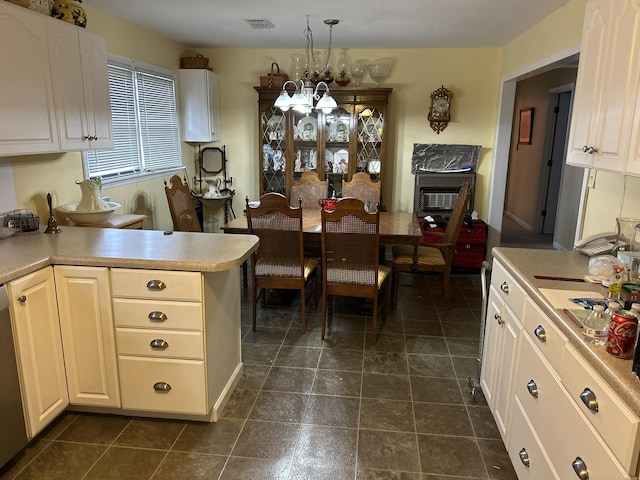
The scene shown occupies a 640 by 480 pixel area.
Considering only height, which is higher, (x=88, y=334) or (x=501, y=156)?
(x=501, y=156)

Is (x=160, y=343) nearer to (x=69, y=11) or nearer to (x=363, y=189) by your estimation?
(x=69, y=11)

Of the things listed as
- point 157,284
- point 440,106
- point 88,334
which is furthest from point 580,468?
point 440,106

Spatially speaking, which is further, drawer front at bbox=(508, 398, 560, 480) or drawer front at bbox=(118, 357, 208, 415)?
drawer front at bbox=(118, 357, 208, 415)

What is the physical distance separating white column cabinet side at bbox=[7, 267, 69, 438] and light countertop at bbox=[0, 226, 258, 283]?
0.09m

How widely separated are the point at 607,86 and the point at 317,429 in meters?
2.06

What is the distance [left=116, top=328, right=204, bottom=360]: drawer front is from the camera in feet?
7.37

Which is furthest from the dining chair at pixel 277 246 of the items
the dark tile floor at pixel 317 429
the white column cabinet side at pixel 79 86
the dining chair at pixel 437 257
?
the white column cabinet side at pixel 79 86

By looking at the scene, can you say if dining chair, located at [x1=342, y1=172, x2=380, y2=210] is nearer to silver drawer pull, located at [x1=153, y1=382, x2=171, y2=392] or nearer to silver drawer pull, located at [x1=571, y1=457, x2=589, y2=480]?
silver drawer pull, located at [x1=153, y1=382, x2=171, y2=392]

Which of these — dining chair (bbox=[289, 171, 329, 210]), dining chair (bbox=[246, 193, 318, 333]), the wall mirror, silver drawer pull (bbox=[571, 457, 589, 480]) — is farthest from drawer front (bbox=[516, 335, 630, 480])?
the wall mirror

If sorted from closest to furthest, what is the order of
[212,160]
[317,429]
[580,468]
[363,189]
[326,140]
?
[580,468] < [317,429] < [363,189] < [326,140] < [212,160]

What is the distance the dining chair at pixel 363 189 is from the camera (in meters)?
4.63

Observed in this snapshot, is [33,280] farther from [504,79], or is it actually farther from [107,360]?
[504,79]

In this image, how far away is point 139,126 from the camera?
425 centimetres

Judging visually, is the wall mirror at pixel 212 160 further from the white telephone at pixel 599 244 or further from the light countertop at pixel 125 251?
the white telephone at pixel 599 244
